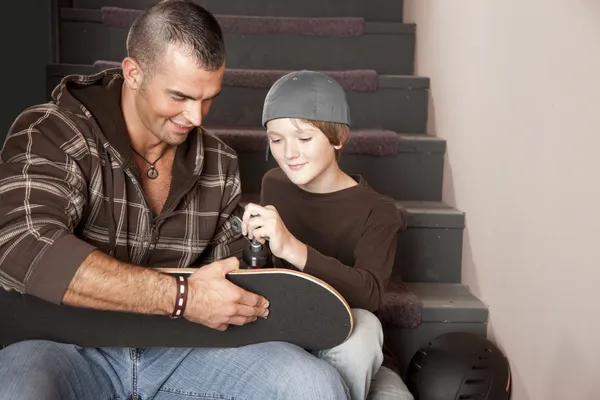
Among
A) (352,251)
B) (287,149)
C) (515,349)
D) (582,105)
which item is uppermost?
(582,105)

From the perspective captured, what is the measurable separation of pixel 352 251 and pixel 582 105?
2.16ft

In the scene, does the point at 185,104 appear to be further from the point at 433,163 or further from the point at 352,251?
the point at 433,163

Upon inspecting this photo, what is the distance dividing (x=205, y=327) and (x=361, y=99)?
65.0 inches

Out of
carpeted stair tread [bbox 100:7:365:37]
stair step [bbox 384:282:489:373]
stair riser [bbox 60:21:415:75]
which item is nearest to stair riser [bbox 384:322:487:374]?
stair step [bbox 384:282:489:373]

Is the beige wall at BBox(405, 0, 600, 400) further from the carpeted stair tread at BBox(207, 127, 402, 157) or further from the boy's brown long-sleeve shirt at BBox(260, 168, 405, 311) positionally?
the boy's brown long-sleeve shirt at BBox(260, 168, 405, 311)

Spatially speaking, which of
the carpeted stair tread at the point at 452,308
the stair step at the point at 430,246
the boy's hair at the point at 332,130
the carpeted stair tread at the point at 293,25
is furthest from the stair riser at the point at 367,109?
the boy's hair at the point at 332,130

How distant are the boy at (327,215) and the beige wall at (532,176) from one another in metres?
0.39

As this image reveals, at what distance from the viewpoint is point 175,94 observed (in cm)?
173

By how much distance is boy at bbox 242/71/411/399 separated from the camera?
171 centimetres

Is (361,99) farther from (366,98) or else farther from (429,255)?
(429,255)

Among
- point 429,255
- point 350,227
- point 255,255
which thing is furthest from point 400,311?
point 255,255

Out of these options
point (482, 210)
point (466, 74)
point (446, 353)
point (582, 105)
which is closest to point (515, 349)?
point (446, 353)

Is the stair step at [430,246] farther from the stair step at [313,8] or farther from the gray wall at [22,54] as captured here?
the stair step at [313,8]

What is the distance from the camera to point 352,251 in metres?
2.08
